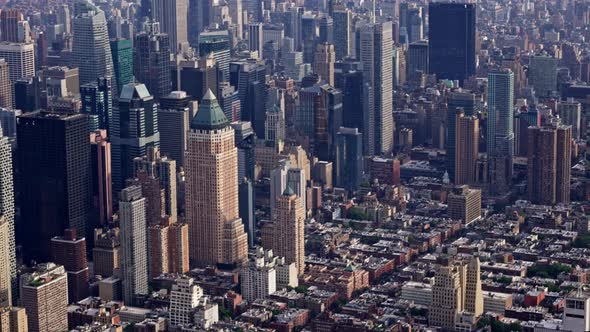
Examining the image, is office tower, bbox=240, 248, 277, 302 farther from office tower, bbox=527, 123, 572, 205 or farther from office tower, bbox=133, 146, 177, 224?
office tower, bbox=527, 123, 572, 205

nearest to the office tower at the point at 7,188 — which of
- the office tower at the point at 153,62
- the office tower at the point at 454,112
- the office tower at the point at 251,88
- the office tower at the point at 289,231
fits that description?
the office tower at the point at 289,231

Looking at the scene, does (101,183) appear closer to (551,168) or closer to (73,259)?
(73,259)

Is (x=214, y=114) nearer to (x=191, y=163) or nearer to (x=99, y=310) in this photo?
(x=191, y=163)

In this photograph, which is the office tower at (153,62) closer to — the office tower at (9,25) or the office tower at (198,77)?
the office tower at (198,77)

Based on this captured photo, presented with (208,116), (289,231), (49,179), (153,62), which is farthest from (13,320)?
(153,62)

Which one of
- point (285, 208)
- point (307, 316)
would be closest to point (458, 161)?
point (285, 208)

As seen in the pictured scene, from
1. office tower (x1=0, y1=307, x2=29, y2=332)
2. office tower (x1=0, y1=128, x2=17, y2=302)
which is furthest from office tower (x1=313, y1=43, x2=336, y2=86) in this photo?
office tower (x1=0, y1=307, x2=29, y2=332)
